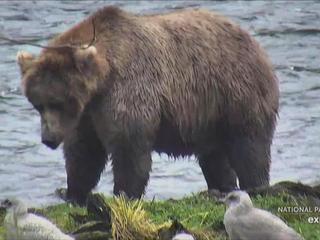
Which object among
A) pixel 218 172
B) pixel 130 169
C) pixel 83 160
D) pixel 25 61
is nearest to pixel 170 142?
pixel 130 169

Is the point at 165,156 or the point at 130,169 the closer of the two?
the point at 130,169

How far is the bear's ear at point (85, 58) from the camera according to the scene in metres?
10.6

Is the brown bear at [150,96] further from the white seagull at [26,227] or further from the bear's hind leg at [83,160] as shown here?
the white seagull at [26,227]

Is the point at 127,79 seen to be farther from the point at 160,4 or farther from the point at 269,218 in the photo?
the point at 160,4

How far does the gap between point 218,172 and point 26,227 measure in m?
3.90

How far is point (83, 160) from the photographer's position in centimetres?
1119

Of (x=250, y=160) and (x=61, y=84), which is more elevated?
(x=61, y=84)

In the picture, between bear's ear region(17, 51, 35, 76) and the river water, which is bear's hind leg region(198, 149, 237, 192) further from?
bear's ear region(17, 51, 35, 76)

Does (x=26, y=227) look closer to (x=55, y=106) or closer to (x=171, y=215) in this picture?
(x=171, y=215)

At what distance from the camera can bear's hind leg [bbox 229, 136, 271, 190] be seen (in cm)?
1159

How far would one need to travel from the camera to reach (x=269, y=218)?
8516mm

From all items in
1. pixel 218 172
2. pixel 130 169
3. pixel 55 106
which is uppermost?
pixel 55 106

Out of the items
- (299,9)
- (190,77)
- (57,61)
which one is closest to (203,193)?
(190,77)

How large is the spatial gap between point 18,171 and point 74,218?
17.1 feet
